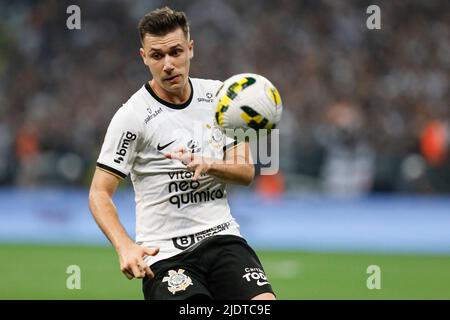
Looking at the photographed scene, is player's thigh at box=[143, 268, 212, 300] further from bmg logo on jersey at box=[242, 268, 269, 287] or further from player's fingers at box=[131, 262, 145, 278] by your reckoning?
player's fingers at box=[131, 262, 145, 278]

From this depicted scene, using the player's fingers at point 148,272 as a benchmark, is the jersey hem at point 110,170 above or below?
above

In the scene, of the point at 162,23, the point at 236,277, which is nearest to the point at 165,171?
the point at 236,277

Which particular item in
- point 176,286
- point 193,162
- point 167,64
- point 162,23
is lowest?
point 176,286

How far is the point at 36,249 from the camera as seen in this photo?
1488 cm

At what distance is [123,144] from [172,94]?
518 millimetres

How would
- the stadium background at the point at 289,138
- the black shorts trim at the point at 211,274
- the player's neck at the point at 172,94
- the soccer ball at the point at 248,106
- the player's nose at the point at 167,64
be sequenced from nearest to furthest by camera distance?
the soccer ball at the point at 248,106 → the black shorts trim at the point at 211,274 → the player's nose at the point at 167,64 → the player's neck at the point at 172,94 → the stadium background at the point at 289,138

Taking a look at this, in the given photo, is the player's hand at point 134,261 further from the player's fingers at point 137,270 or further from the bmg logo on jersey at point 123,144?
the bmg logo on jersey at point 123,144

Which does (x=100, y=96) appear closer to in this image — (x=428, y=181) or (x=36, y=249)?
(x=36, y=249)

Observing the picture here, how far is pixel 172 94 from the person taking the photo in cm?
592

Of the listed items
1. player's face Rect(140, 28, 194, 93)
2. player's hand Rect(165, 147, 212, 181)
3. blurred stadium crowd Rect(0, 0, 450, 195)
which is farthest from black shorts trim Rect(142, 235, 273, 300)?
blurred stadium crowd Rect(0, 0, 450, 195)

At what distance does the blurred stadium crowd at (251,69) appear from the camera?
56.9 ft

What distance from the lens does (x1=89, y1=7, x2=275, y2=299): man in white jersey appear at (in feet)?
18.3

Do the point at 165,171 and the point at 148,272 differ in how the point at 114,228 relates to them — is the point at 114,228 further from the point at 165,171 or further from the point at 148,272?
the point at 165,171

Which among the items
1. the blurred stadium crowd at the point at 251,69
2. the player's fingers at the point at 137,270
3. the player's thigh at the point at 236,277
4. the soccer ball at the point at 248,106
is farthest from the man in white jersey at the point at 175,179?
the blurred stadium crowd at the point at 251,69
